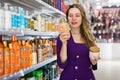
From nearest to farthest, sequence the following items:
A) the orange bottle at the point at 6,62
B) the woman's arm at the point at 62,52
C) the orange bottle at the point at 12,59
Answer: the orange bottle at the point at 6,62 < the orange bottle at the point at 12,59 < the woman's arm at the point at 62,52

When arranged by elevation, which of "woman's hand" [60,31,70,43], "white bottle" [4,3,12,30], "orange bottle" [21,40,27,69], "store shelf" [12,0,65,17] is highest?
"store shelf" [12,0,65,17]

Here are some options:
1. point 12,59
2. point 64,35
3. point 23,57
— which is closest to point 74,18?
point 64,35

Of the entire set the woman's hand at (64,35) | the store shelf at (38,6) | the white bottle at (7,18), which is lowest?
the woman's hand at (64,35)

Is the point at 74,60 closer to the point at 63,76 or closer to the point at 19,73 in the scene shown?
the point at 63,76

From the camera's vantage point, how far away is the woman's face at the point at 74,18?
9.01ft

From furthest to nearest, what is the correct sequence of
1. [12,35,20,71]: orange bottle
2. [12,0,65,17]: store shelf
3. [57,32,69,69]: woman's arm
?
[12,0,65,17]: store shelf → [57,32,69,69]: woman's arm → [12,35,20,71]: orange bottle

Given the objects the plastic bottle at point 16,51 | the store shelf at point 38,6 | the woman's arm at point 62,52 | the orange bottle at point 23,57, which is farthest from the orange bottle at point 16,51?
the store shelf at point 38,6

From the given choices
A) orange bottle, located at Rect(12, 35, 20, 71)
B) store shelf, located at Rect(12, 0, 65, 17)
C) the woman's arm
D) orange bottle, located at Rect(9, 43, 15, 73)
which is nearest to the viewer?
orange bottle, located at Rect(9, 43, 15, 73)

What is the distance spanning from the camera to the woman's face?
2.75 metres

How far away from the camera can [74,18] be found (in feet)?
9.00

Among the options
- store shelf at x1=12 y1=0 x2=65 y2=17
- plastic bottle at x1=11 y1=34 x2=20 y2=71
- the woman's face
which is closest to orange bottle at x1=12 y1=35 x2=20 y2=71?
plastic bottle at x1=11 y1=34 x2=20 y2=71

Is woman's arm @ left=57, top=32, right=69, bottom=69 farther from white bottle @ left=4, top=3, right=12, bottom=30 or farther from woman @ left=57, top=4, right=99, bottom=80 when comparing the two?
white bottle @ left=4, top=3, right=12, bottom=30

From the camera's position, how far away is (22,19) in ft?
9.29

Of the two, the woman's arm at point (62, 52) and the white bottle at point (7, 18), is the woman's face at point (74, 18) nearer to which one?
the woman's arm at point (62, 52)
